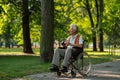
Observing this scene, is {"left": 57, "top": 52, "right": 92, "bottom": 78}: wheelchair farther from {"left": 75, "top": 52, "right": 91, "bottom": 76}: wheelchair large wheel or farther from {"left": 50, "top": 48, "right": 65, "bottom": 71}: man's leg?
{"left": 50, "top": 48, "right": 65, "bottom": 71}: man's leg

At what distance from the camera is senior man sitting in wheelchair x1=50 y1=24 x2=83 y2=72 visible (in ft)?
38.4

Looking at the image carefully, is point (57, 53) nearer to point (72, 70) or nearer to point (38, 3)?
point (72, 70)

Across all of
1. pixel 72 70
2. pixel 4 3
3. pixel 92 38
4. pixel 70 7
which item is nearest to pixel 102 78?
pixel 72 70

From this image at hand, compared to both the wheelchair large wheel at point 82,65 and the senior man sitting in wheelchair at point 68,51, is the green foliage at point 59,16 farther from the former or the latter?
the senior man sitting in wheelchair at point 68,51

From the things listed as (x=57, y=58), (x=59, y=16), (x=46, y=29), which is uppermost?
(x=59, y=16)

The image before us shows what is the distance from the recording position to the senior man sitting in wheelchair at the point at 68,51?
11.7m

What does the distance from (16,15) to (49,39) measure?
16.2 meters

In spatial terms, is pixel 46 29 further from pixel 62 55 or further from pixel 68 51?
pixel 68 51

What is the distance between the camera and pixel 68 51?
1171 centimetres

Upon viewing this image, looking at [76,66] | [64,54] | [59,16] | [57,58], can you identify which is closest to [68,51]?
[64,54]

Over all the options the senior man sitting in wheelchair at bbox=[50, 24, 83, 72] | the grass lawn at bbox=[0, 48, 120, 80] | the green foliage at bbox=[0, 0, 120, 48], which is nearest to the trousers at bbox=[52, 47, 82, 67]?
the senior man sitting in wheelchair at bbox=[50, 24, 83, 72]

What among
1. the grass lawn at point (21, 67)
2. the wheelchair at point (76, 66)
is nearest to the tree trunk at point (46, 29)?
the grass lawn at point (21, 67)

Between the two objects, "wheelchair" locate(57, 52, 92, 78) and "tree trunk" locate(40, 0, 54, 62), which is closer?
"wheelchair" locate(57, 52, 92, 78)

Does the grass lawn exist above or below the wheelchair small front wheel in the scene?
below
